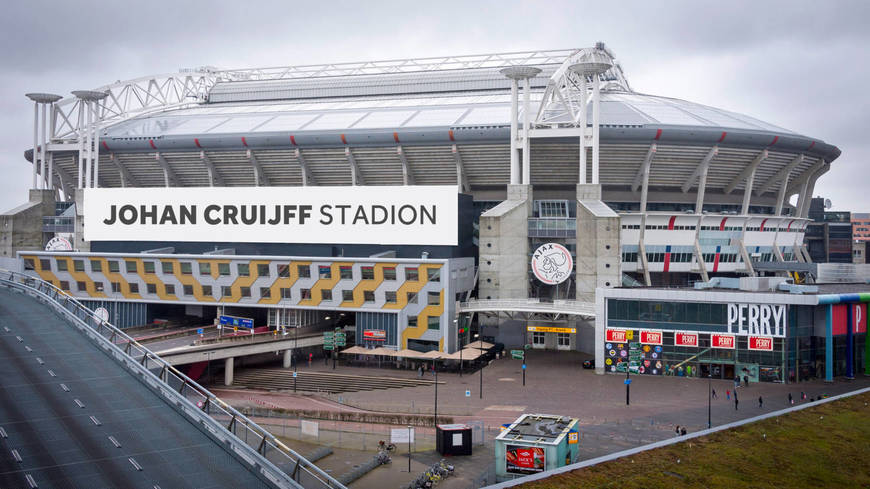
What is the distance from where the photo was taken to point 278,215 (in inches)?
2766

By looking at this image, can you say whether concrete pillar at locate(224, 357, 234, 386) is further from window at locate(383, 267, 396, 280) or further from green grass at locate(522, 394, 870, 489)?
green grass at locate(522, 394, 870, 489)

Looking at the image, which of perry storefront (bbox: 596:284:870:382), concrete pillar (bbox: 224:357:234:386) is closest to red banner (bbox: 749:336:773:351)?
perry storefront (bbox: 596:284:870:382)

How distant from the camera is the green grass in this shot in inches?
1258

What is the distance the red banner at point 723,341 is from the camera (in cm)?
5578

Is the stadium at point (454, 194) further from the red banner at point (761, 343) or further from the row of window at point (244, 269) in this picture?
the red banner at point (761, 343)

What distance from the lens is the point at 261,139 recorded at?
8150 cm

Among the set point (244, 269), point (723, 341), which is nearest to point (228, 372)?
point (244, 269)

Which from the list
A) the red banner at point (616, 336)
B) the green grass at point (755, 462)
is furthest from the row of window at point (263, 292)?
the green grass at point (755, 462)

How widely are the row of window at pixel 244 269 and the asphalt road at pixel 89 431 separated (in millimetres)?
34292

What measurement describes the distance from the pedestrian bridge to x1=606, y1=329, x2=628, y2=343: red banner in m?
3.26

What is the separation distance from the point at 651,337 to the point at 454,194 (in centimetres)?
2082

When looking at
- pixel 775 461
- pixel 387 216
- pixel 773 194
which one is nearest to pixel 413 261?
pixel 387 216

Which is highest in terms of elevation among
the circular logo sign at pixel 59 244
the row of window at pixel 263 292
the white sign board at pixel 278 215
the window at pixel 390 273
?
the white sign board at pixel 278 215

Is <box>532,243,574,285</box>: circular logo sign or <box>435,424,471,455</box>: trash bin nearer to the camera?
<box>435,424,471,455</box>: trash bin
